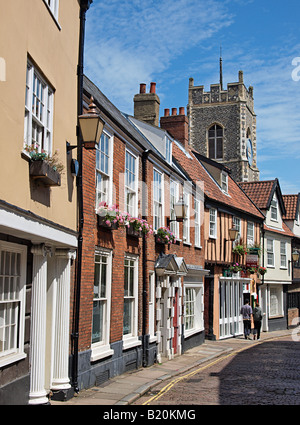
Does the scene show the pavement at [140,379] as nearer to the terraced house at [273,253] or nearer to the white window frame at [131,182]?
the white window frame at [131,182]

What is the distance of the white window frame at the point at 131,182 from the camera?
13336 millimetres

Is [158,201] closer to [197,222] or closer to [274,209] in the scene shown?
[197,222]

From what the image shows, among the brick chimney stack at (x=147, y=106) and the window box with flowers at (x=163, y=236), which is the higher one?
the brick chimney stack at (x=147, y=106)

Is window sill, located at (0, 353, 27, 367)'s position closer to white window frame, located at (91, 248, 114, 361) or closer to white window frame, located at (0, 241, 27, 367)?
white window frame, located at (0, 241, 27, 367)

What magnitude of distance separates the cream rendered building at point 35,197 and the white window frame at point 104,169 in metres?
1.54

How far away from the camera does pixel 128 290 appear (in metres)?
13.4

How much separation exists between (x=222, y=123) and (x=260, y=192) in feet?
102

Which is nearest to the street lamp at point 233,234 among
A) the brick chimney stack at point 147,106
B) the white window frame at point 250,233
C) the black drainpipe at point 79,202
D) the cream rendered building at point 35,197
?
the white window frame at point 250,233

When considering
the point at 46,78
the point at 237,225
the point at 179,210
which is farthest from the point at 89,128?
the point at 237,225

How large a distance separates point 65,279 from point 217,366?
739 cm

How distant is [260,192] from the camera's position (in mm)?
32219

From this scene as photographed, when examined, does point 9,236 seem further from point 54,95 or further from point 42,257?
point 54,95

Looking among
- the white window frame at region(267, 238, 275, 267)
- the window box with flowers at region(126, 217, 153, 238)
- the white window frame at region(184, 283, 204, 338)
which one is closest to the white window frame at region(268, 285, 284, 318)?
the white window frame at region(267, 238, 275, 267)

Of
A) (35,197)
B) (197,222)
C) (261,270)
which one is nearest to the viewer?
(35,197)
